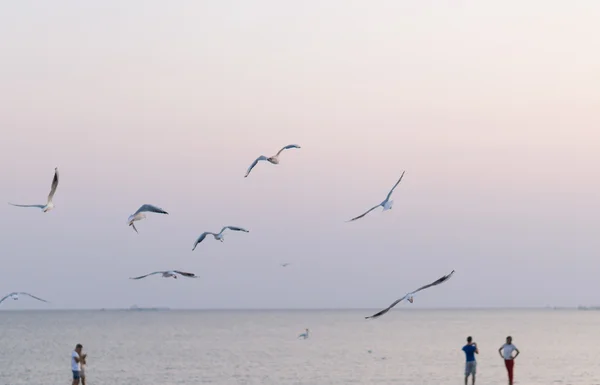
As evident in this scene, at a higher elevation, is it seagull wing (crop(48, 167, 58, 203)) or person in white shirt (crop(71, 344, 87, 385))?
seagull wing (crop(48, 167, 58, 203))

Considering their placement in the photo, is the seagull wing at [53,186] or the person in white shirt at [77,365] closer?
the seagull wing at [53,186]

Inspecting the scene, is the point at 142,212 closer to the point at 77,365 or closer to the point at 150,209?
the point at 150,209

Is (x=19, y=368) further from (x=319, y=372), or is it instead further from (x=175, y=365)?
(x=319, y=372)

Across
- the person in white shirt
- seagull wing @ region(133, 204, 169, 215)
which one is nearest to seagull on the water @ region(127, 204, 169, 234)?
seagull wing @ region(133, 204, 169, 215)

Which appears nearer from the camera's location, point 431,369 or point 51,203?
point 51,203

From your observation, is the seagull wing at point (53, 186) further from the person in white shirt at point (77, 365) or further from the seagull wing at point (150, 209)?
the person in white shirt at point (77, 365)

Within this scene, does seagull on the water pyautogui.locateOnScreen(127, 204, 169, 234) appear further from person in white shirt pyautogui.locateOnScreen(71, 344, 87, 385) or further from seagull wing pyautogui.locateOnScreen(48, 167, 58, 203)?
person in white shirt pyautogui.locateOnScreen(71, 344, 87, 385)

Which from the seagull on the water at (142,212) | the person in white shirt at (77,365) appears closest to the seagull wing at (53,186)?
the seagull on the water at (142,212)

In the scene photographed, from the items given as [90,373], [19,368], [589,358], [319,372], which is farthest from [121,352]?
[589,358]

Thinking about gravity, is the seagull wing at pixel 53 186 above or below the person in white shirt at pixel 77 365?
above

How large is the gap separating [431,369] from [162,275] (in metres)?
33.2

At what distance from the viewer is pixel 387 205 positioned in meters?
24.1

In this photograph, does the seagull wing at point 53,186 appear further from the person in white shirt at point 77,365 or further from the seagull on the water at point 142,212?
the person in white shirt at point 77,365

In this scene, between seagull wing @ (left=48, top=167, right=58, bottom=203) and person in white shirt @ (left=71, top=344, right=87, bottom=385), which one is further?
person in white shirt @ (left=71, top=344, right=87, bottom=385)
